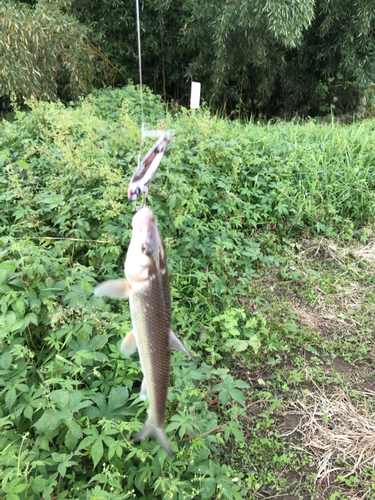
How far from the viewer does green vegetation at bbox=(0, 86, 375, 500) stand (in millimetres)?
1506

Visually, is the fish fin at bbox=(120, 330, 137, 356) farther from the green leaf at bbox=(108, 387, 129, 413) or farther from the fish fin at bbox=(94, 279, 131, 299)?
the green leaf at bbox=(108, 387, 129, 413)

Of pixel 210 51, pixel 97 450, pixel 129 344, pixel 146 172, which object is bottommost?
pixel 97 450

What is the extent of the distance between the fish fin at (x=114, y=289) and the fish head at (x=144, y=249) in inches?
1.3

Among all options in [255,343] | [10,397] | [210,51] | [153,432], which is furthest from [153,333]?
[210,51]

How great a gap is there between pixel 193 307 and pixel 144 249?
1.97m

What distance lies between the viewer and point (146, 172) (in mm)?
781

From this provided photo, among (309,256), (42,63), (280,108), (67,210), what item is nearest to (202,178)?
(67,210)

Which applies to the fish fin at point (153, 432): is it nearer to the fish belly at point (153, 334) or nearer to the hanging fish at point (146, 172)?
the fish belly at point (153, 334)

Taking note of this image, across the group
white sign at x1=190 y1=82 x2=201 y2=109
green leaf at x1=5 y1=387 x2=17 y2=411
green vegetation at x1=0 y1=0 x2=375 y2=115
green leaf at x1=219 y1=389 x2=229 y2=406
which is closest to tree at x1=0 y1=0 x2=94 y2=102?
green vegetation at x1=0 y1=0 x2=375 y2=115

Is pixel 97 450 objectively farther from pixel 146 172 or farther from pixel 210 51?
pixel 210 51

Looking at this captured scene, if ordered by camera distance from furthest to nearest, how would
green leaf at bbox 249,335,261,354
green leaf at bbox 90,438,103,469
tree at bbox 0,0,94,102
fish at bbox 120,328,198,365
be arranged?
tree at bbox 0,0,94,102, green leaf at bbox 249,335,261,354, green leaf at bbox 90,438,103,469, fish at bbox 120,328,198,365

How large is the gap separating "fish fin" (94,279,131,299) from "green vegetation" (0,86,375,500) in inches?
35.5

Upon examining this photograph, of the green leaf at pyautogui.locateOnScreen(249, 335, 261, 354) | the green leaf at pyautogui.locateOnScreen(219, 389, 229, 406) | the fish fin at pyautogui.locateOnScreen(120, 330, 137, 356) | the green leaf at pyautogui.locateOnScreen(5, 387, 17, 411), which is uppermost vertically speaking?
the fish fin at pyautogui.locateOnScreen(120, 330, 137, 356)

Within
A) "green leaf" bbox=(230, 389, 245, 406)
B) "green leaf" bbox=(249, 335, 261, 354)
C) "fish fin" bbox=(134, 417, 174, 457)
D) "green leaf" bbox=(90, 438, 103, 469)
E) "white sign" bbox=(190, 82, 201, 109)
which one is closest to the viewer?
"fish fin" bbox=(134, 417, 174, 457)
